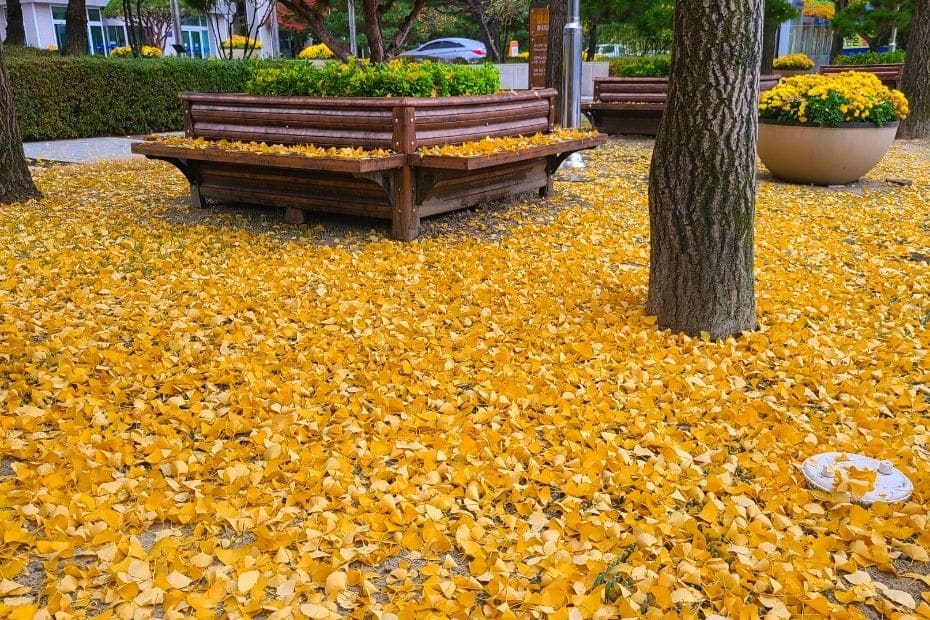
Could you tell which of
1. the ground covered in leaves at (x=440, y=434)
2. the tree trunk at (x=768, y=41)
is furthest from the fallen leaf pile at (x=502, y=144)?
the tree trunk at (x=768, y=41)

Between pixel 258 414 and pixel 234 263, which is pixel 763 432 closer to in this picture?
pixel 258 414

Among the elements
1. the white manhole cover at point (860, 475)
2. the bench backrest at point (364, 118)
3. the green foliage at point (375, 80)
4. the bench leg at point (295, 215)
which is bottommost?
the white manhole cover at point (860, 475)

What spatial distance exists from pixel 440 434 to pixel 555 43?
12.1m

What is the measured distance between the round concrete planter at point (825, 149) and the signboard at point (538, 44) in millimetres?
5271

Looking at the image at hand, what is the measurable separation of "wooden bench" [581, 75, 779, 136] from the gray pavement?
780 centimetres

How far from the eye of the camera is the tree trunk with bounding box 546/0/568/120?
45.6 feet

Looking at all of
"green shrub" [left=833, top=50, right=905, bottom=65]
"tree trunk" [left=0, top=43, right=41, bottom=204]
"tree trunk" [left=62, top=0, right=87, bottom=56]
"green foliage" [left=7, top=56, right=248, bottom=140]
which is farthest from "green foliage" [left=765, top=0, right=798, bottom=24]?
"tree trunk" [left=62, top=0, right=87, bottom=56]

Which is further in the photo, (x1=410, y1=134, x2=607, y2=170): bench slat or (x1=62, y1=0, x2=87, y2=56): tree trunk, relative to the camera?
(x1=62, y1=0, x2=87, y2=56): tree trunk

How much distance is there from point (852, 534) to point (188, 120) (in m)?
7.02

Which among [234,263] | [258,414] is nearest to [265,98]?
[234,263]

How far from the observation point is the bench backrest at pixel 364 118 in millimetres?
6461

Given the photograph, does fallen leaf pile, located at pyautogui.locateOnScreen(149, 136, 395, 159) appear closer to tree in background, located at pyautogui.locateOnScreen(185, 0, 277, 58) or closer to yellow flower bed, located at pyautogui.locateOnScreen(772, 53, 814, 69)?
tree in background, located at pyautogui.locateOnScreen(185, 0, 277, 58)

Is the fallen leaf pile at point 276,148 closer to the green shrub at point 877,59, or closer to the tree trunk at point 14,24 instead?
the tree trunk at point 14,24

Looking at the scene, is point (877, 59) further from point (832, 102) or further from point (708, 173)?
point (708, 173)
